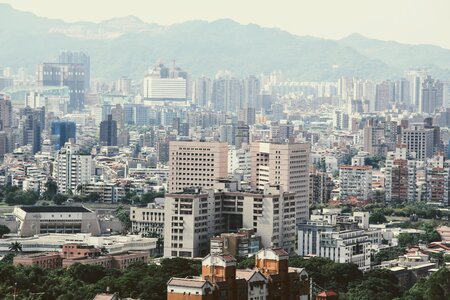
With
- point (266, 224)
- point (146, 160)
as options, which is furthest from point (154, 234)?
point (146, 160)

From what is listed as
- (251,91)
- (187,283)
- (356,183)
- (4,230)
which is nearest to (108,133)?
(356,183)

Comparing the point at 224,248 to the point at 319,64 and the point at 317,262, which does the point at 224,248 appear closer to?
the point at 317,262

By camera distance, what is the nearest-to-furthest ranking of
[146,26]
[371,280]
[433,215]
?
[371,280] → [433,215] → [146,26]

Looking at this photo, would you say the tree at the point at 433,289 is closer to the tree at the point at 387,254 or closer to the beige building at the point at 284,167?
the tree at the point at 387,254

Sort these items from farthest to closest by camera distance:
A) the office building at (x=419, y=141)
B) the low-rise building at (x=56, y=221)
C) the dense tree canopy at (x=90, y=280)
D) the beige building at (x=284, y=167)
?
1. the office building at (x=419, y=141)
2. the beige building at (x=284, y=167)
3. the low-rise building at (x=56, y=221)
4. the dense tree canopy at (x=90, y=280)

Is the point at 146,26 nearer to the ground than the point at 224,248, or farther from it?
farther from it

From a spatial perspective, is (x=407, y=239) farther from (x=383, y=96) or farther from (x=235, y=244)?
(x=383, y=96)

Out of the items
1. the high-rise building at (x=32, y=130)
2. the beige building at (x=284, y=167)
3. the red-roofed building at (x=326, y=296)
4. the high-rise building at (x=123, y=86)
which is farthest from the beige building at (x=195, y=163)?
the high-rise building at (x=123, y=86)
